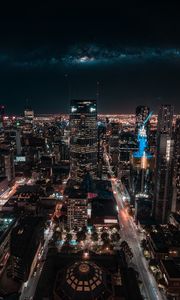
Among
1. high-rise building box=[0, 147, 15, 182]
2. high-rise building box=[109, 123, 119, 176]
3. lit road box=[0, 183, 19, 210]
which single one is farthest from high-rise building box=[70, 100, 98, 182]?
lit road box=[0, 183, 19, 210]

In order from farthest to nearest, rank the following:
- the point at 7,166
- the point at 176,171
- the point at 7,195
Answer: the point at 7,166
the point at 7,195
the point at 176,171

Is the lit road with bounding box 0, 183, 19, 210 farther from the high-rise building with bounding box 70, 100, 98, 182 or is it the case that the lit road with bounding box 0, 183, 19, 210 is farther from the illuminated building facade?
the illuminated building facade

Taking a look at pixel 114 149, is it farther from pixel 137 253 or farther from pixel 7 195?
pixel 137 253

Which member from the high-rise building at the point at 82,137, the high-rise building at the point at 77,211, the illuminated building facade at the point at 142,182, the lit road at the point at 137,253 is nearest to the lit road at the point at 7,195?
the high-rise building at the point at 82,137

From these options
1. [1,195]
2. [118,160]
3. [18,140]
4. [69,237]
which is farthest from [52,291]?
[18,140]

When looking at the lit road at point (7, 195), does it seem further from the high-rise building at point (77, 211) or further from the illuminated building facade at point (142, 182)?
the illuminated building facade at point (142, 182)

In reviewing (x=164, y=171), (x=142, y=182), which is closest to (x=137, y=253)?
(x=164, y=171)
